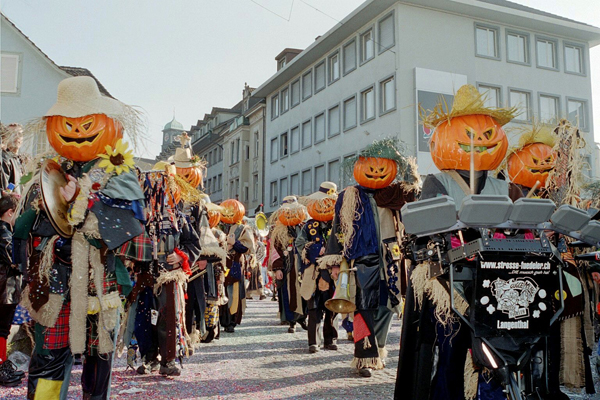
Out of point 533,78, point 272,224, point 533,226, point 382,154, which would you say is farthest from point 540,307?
point 533,78

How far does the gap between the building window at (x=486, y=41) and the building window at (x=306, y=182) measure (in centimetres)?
1194

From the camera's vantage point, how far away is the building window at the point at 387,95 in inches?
981

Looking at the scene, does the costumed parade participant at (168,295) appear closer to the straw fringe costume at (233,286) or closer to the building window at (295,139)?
the straw fringe costume at (233,286)

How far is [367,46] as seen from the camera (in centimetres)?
2731

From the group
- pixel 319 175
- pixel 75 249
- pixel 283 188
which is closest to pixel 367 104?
pixel 319 175

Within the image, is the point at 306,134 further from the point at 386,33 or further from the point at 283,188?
the point at 386,33

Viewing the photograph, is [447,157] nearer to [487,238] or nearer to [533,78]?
[487,238]

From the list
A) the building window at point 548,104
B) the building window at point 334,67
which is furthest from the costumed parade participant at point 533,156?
the building window at point 334,67

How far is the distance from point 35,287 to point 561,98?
29004 millimetres

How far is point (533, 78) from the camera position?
27250 mm

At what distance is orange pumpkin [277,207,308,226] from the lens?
10.3 meters

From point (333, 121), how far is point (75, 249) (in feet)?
90.7

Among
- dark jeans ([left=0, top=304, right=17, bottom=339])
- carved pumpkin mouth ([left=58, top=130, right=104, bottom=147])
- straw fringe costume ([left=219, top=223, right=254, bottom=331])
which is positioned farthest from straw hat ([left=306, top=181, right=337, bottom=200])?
carved pumpkin mouth ([left=58, top=130, right=104, bottom=147])

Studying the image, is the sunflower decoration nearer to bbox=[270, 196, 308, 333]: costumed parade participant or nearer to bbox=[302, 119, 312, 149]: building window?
bbox=[270, 196, 308, 333]: costumed parade participant
